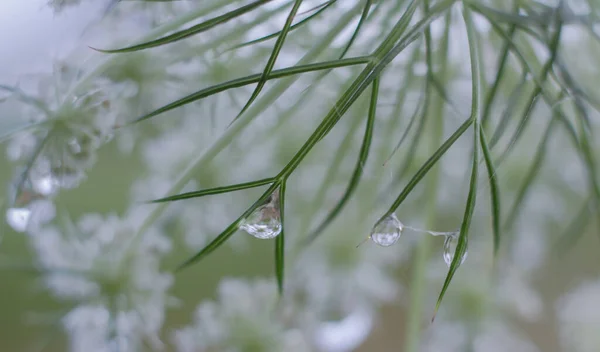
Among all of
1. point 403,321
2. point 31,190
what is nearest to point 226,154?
point 31,190

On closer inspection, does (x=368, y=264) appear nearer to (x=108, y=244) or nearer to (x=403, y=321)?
(x=108, y=244)

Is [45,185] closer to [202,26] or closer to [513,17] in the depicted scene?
[202,26]

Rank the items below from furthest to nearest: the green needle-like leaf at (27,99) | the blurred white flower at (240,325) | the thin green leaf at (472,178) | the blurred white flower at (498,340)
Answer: the blurred white flower at (498,340) → the blurred white flower at (240,325) → the green needle-like leaf at (27,99) → the thin green leaf at (472,178)

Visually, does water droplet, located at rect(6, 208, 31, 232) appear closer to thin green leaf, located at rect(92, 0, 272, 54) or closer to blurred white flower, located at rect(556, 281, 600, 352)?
thin green leaf, located at rect(92, 0, 272, 54)

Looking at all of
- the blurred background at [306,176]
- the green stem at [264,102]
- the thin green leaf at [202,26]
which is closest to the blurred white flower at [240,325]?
the blurred background at [306,176]

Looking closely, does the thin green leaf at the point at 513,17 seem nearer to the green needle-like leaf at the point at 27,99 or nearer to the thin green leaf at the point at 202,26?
the thin green leaf at the point at 202,26

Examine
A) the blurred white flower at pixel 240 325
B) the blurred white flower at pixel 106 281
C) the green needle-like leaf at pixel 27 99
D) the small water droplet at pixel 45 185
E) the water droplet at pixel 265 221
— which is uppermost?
the green needle-like leaf at pixel 27 99

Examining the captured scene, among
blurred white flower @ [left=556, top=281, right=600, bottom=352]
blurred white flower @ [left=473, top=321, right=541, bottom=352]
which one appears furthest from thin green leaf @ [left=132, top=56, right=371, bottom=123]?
blurred white flower @ [left=556, top=281, right=600, bottom=352]

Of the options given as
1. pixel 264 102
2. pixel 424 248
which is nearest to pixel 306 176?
pixel 424 248
